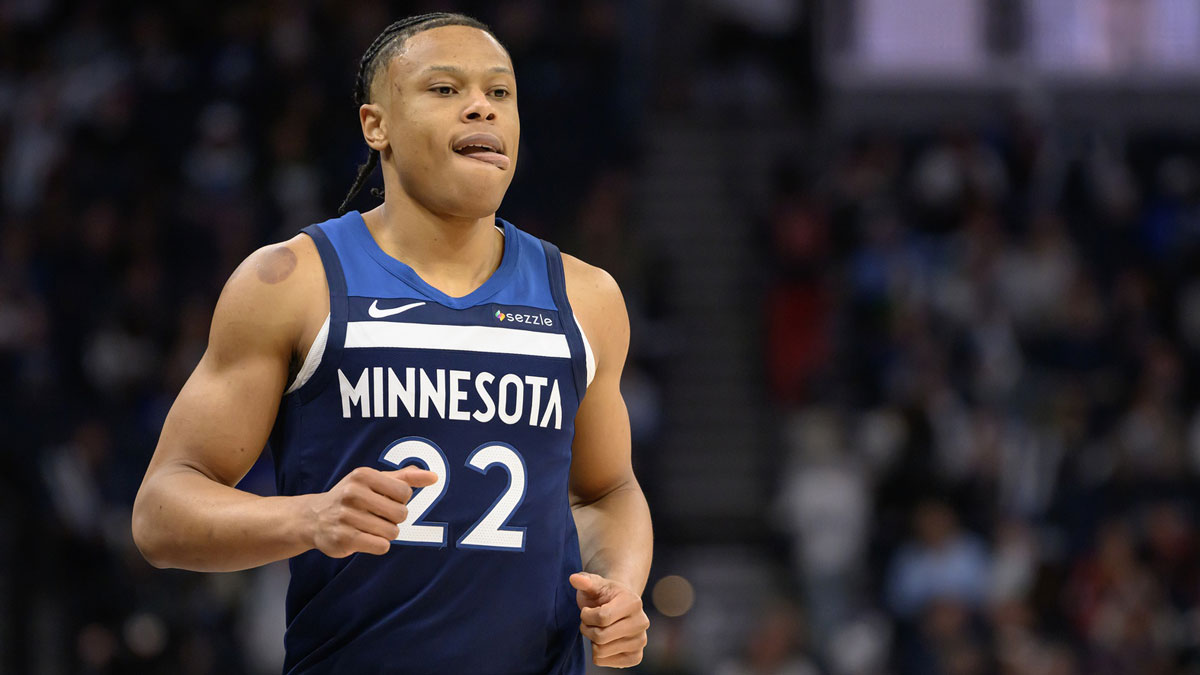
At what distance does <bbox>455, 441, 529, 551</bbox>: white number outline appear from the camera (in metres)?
3.33

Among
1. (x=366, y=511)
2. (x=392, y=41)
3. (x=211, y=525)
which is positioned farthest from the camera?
(x=392, y=41)

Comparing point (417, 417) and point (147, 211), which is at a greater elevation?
point (417, 417)

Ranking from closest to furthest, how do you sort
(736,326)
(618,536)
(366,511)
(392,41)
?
1. (366,511)
2. (392,41)
3. (618,536)
4. (736,326)

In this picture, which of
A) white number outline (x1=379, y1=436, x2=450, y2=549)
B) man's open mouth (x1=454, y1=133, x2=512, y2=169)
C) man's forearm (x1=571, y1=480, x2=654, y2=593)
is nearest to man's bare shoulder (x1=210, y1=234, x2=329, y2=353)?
white number outline (x1=379, y1=436, x2=450, y2=549)

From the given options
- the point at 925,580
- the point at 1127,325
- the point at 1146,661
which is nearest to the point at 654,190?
the point at 1127,325

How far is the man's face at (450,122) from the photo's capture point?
346 centimetres

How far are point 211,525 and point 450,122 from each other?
1044mm

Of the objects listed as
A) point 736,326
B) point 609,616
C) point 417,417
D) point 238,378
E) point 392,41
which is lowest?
point 736,326

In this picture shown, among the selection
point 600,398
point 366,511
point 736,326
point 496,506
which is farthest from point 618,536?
point 736,326

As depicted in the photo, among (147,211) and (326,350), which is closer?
(326,350)

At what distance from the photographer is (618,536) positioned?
372 centimetres

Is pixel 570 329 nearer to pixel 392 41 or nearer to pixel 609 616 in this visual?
pixel 609 616

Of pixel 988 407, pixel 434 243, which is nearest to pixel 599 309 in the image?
pixel 434 243

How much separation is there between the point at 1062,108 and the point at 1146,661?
9.31 m
